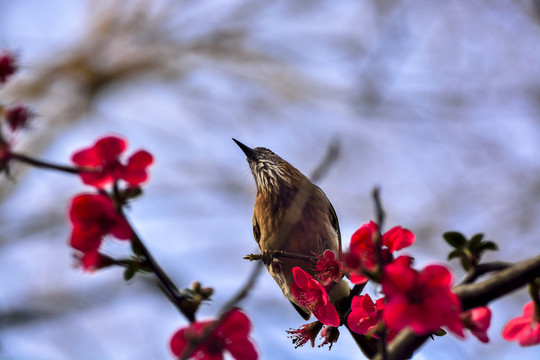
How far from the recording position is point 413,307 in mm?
1076

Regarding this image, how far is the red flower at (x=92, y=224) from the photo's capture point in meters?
1.15

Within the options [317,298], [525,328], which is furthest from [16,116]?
[525,328]

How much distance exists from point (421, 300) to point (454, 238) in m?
0.23

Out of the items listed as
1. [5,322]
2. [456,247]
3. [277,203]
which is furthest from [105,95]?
[456,247]

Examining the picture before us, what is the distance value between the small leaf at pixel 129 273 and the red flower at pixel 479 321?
0.82 meters

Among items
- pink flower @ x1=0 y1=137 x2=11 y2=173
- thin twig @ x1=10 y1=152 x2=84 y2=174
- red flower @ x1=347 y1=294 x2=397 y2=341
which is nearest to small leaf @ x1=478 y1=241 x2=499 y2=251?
red flower @ x1=347 y1=294 x2=397 y2=341

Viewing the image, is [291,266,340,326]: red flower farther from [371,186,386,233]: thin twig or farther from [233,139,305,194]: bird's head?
[233,139,305,194]: bird's head

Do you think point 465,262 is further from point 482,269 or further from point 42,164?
point 42,164

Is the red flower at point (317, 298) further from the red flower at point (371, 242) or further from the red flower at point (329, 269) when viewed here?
the red flower at point (371, 242)

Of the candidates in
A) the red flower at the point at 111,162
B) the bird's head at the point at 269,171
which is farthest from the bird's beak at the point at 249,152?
the red flower at the point at 111,162

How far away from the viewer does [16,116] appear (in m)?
1.37

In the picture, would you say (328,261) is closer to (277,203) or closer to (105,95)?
(277,203)

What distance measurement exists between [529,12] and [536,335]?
7787mm

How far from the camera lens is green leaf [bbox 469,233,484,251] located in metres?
1.19
